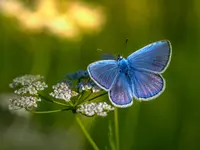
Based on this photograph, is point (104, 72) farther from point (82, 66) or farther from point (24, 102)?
point (82, 66)

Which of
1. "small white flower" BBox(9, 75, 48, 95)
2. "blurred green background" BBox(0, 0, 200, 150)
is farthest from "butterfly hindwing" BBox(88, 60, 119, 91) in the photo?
"blurred green background" BBox(0, 0, 200, 150)

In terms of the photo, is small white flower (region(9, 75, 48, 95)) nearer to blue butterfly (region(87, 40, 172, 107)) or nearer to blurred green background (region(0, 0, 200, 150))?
blue butterfly (region(87, 40, 172, 107))

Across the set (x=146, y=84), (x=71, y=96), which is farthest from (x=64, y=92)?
(x=146, y=84)

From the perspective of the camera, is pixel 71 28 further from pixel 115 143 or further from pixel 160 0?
pixel 115 143

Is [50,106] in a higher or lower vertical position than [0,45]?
lower

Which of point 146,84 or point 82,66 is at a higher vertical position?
point 82,66

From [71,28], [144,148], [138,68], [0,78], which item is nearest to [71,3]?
[71,28]

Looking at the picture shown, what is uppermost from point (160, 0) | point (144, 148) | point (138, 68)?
point (160, 0)
